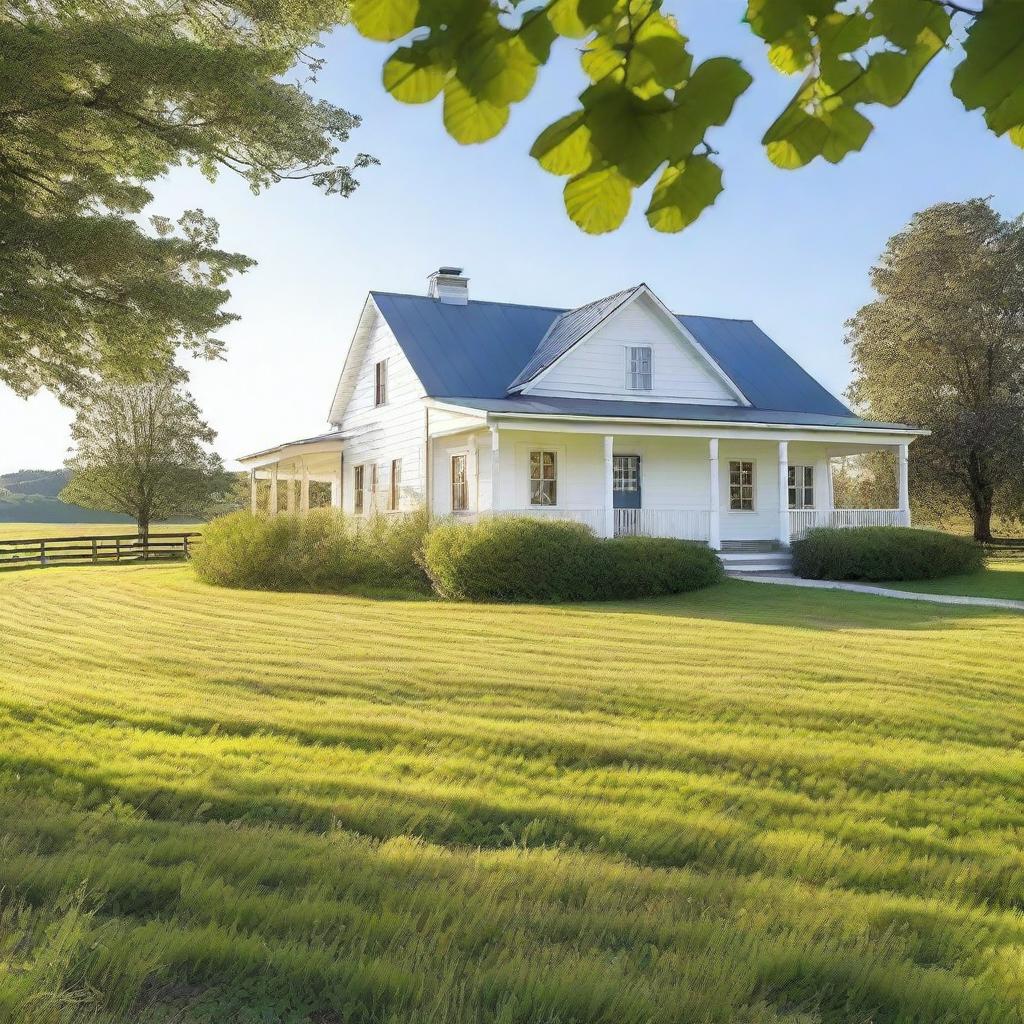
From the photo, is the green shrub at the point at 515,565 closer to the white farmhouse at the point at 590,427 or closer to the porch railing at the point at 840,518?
the white farmhouse at the point at 590,427

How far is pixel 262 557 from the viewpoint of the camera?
2170cm

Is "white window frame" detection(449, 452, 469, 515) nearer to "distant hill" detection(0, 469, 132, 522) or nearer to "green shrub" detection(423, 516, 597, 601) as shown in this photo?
"green shrub" detection(423, 516, 597, 601)

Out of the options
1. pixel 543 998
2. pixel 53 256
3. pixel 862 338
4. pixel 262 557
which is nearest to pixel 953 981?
pixel 543 998

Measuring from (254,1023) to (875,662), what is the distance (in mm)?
9426

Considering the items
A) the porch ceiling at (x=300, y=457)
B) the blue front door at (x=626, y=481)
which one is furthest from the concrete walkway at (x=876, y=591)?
the porch ceiling at (x=300, y=457)

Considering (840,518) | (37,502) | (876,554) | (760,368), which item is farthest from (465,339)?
(37,502)

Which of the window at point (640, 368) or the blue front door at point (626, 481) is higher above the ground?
the window at point (640, 368)

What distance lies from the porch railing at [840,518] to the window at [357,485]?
1281cm

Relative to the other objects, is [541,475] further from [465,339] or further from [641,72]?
[641,72]

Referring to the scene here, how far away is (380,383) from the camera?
28375mm

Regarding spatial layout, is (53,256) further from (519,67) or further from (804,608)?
(804,608)

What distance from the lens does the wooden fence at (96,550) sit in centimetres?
3638

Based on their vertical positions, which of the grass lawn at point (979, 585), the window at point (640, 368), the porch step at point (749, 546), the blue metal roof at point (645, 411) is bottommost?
the grass lawn at point (979, 585)

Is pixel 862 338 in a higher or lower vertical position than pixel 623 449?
higher
